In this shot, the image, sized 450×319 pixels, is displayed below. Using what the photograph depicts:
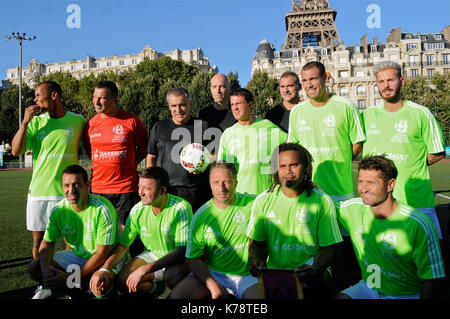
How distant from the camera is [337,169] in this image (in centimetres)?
392

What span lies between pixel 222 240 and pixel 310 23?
273ft

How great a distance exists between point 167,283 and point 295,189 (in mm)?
1562

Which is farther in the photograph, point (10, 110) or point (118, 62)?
point (118, 62)

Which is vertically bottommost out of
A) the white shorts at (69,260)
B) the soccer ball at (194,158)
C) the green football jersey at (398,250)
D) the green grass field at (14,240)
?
the green grass field at (14,240)

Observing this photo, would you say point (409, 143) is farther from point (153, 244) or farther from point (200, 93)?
point (200, 93)

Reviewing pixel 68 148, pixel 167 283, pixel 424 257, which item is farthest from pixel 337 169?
pixel 68 148

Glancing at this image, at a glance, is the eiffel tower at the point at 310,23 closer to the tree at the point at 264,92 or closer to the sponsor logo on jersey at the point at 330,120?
the tree at the point at 264,92

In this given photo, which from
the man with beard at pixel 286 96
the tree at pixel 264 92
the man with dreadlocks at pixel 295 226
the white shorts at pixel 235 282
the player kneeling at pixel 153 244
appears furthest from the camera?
the tree at pixel 264 92

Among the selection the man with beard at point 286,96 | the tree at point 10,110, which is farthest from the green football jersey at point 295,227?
the tree at point 10,110

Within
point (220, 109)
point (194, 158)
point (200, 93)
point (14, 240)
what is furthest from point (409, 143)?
point (200, 93)

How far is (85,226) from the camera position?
382 cm

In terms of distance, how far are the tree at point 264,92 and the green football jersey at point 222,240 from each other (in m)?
37.7

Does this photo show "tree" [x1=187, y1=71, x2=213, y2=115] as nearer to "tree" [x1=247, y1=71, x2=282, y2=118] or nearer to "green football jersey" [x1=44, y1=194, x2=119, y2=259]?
"tree" [x1=247, y1=71, x2=282, y2=118]

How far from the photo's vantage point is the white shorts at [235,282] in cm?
328
